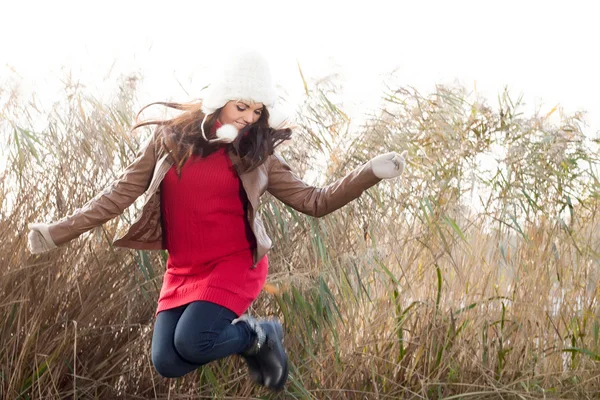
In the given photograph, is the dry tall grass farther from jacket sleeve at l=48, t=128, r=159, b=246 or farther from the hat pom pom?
the hat pom pom

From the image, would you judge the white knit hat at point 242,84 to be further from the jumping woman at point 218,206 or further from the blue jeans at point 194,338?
the blue jeans at point 194,338

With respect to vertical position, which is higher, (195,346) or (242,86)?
(242,86)

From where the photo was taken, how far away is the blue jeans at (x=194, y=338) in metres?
2.54

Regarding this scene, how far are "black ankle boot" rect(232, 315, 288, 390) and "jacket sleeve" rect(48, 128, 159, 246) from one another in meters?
0.54

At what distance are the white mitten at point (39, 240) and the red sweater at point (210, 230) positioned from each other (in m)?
0.40

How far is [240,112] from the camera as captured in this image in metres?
2.70

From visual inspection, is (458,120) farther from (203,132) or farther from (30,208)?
(30,208)

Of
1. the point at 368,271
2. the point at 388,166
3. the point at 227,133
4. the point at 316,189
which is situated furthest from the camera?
the point at 368,271

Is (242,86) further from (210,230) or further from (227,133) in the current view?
(210,230)

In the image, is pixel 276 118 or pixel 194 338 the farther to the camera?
pixel 276 118

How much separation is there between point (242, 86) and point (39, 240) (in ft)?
2.65

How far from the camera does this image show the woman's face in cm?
269

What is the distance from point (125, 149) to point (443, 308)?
1406 mm

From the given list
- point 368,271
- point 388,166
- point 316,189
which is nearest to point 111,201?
point 316,189
